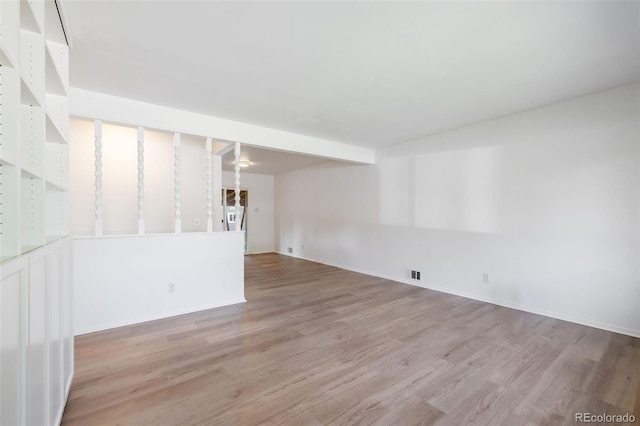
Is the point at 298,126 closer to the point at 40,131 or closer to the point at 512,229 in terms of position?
the point at 40,131

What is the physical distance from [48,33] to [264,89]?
1.62 m

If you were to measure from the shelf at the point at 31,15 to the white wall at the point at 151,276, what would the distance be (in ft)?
7.11

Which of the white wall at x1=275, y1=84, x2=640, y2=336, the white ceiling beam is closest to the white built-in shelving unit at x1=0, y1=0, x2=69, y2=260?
the white ceiling beam

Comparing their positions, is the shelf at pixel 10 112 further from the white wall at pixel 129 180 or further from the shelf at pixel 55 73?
the white wall at pixel 129 180

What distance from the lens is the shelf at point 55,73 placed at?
1.67 m

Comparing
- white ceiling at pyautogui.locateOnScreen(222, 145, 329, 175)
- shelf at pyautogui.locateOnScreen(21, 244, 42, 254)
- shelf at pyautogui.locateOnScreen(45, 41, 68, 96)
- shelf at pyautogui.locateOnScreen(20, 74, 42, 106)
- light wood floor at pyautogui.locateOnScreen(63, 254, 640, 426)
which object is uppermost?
white ceiling at pyautogui.locateOnScreen(222, 145, 329, 175)

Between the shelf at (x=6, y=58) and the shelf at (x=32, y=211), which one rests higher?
the shelf at (x=6, y=58)

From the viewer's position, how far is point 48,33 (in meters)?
1.82

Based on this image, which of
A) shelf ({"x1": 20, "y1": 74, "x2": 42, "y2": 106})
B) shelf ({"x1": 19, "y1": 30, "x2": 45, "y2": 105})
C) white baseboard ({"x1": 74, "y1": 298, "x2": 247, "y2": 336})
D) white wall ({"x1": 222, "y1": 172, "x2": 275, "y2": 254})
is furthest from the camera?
white wall ({"x1": 222, "y1": 172, "x2": 275, "y2": 254})

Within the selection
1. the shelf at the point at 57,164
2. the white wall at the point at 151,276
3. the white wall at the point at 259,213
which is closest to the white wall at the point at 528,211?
the white wall at the point at 151,276

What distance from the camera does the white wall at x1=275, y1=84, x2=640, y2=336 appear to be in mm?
2936

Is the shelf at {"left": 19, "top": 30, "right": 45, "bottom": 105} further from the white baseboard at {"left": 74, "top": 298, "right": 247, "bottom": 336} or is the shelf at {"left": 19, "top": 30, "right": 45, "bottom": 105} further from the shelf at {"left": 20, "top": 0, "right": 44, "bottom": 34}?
the white baseboard at {"left": 74, "top": 298, "right": 247, "bottom": 336}

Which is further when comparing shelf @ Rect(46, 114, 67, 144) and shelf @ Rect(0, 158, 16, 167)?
shelf @ Rect(46, 114, 67, 144)
